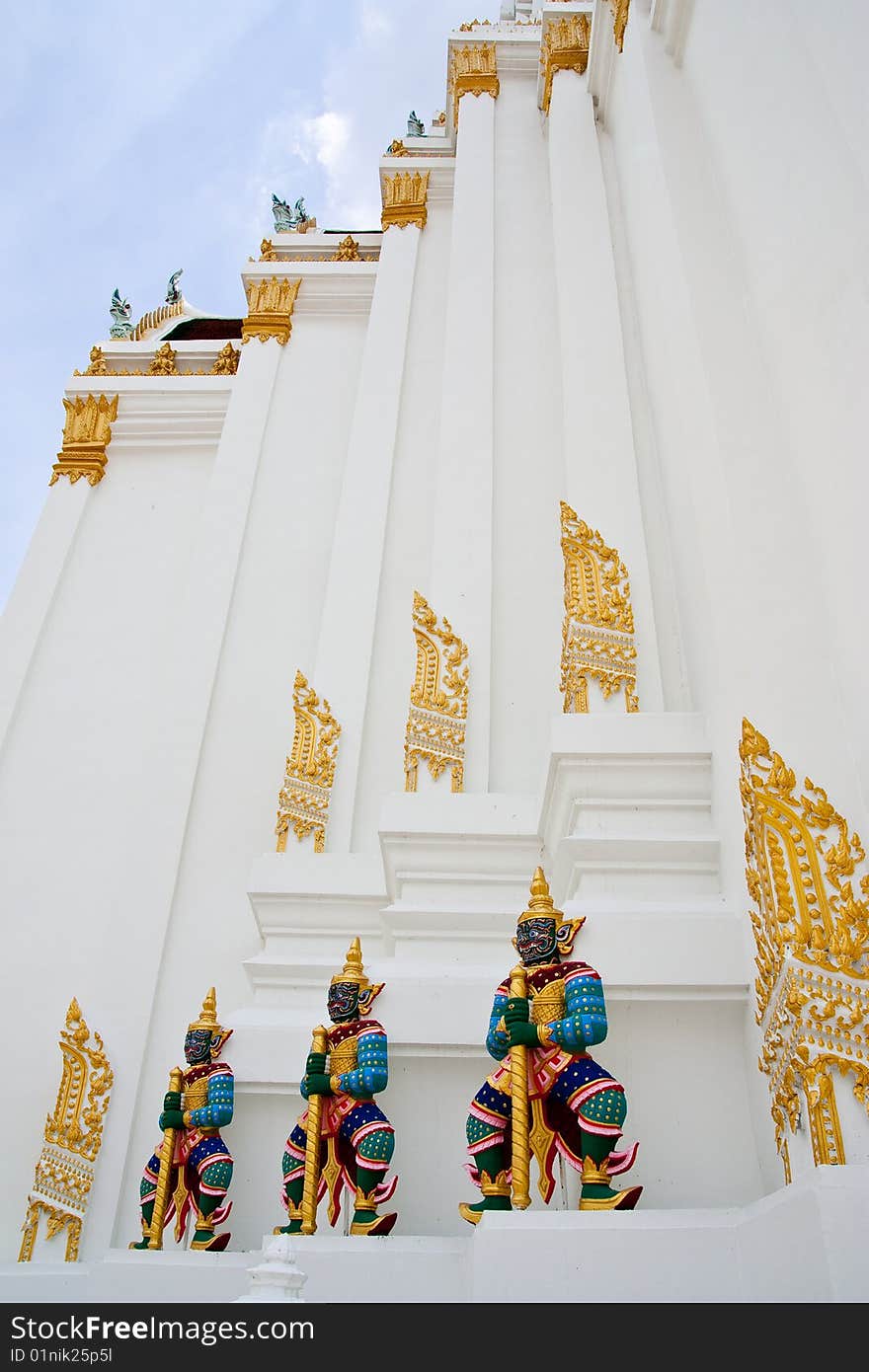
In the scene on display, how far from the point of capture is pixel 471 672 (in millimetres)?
4957

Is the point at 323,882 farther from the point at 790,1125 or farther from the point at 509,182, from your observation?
the point at 509,182

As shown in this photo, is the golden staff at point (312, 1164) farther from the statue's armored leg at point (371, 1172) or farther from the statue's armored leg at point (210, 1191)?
the statue's armored leg at point (210, 1191)

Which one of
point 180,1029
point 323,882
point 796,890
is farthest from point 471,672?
A: point 796,890

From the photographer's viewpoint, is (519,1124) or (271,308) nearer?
(519,1124)

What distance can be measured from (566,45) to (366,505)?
4.48m

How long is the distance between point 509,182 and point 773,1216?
7832mm

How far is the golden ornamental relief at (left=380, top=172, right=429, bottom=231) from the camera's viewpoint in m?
8.74

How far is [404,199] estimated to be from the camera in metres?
8.85

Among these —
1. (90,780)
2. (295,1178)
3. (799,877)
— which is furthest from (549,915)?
(90,780)

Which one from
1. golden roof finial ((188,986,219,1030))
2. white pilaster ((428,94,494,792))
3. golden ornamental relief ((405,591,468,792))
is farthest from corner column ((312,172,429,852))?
golden roof finial ((188,986,219,1030))

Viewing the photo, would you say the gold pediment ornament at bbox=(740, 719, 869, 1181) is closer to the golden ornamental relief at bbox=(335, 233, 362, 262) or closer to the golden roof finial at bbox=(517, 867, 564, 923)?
the golden roof finial at bbox=(517, 867, 564, 923)

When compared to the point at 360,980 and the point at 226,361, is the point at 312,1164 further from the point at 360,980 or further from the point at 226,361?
the point at 226,361

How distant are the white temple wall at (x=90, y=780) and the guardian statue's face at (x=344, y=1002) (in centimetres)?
209

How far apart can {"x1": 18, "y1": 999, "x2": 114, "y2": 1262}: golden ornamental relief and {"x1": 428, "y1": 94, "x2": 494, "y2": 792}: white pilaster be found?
7.78 ft
